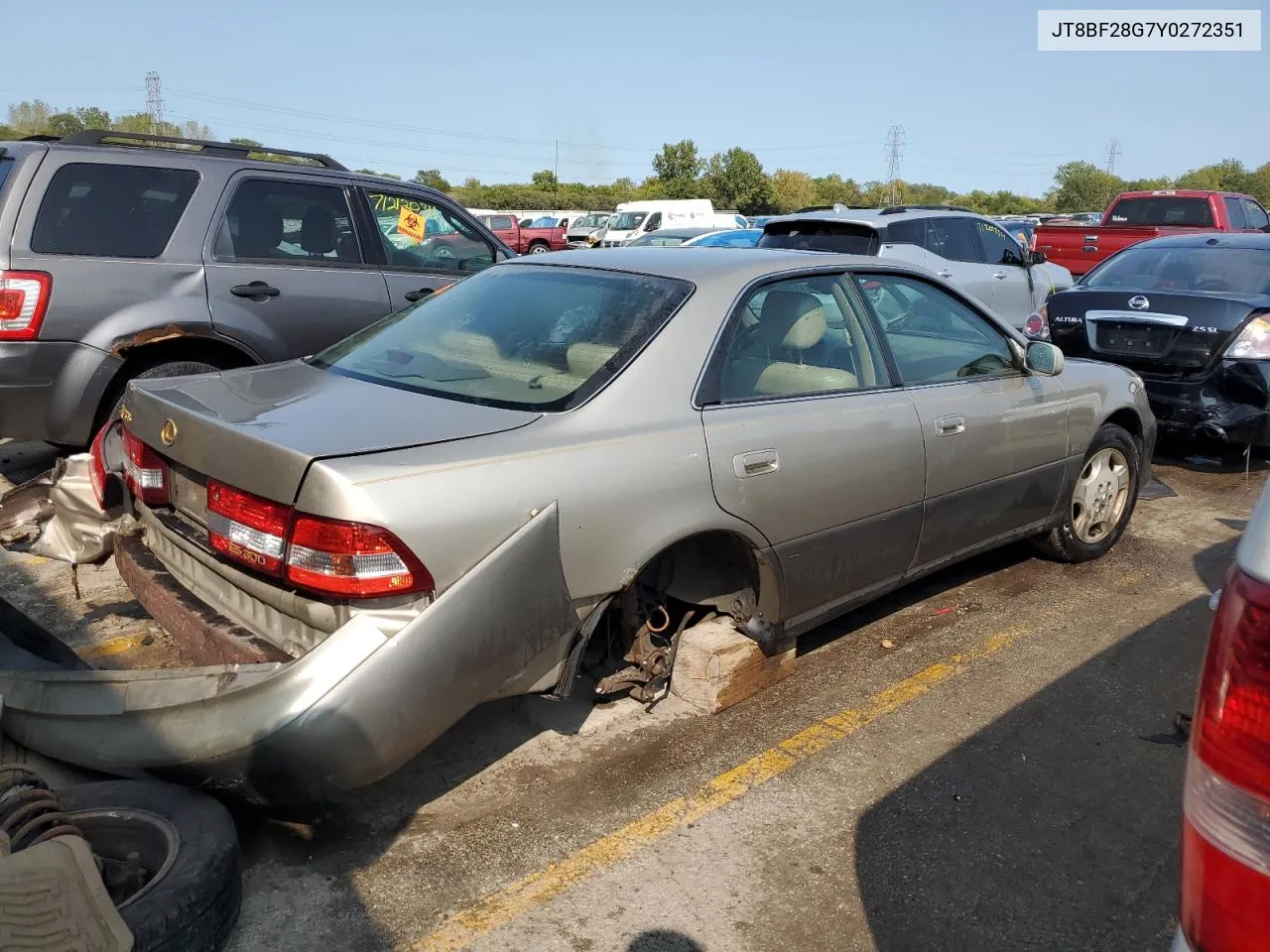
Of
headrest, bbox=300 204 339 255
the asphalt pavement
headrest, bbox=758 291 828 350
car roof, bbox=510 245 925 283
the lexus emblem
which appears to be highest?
headrest, bbox=300 204 339 255

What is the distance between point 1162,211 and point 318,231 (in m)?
12.9

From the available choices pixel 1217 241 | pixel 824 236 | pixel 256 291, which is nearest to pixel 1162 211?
pixel 824 236

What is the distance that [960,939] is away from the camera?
258 centimetres

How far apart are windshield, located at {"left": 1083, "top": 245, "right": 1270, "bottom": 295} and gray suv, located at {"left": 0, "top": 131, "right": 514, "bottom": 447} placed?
4946 mm

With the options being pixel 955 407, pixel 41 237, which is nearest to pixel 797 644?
pixel 955 407

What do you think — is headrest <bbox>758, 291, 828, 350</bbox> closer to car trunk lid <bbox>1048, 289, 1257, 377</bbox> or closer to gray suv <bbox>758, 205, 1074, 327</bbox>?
car trunk lid <bbox>1048, 289, 1257, 377</bbox>

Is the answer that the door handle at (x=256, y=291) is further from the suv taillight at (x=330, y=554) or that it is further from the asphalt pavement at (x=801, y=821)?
the suv taillight at (x=330, y=554)

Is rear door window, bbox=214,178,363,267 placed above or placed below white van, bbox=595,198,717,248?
below

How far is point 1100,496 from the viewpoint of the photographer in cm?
516

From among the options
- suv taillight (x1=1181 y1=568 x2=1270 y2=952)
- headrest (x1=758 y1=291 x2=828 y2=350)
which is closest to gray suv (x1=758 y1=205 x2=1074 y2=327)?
headrest (x1=758 y1=291 x2=828 y2=350)

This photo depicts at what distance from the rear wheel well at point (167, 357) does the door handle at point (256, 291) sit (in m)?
0.29

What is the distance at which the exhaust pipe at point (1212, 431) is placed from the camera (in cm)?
653

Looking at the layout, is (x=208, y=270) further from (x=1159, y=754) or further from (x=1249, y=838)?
(x=1249, y=838)

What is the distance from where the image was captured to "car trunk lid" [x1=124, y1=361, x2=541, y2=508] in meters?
2.64
